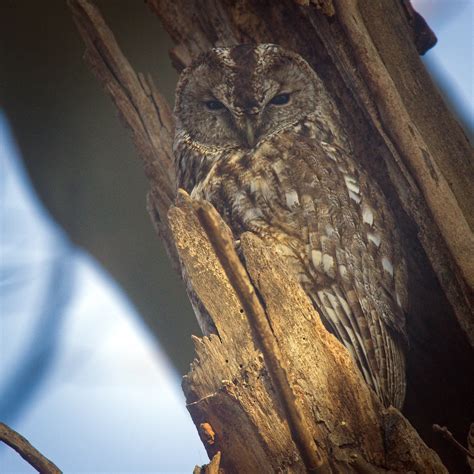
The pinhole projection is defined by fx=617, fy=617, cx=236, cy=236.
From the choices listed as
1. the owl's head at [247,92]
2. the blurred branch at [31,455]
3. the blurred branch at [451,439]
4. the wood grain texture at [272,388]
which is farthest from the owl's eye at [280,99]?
the blurred branch at [31,455]

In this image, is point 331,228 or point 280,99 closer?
point 331,228

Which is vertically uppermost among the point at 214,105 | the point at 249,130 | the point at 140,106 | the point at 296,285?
the point at 140,106

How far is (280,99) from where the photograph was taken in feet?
6.11

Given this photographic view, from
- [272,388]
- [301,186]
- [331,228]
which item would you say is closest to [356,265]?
[331,228]

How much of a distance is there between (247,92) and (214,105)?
14 centimetres

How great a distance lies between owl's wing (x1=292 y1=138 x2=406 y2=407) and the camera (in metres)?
1.51

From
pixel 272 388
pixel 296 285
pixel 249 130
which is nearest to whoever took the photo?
pixel 272 388

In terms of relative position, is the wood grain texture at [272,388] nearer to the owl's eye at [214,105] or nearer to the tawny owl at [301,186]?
the tawny owl at [301,186]

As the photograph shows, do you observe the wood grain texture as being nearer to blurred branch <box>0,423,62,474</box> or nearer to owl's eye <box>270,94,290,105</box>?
blurred branch <box>0,423,62,474</box>

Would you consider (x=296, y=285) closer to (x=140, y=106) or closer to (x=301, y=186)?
(x=301, y=186)

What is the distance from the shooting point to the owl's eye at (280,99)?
185cm

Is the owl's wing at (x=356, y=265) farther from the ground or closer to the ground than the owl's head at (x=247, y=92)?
closer to the ground

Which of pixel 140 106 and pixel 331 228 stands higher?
pixel 140 106

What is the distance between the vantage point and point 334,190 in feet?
5.60
